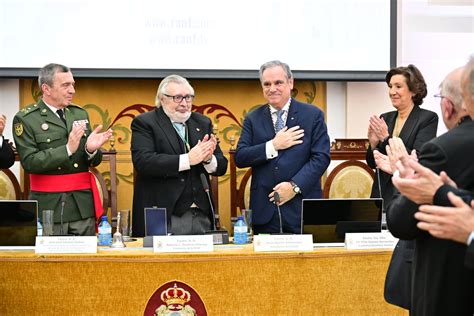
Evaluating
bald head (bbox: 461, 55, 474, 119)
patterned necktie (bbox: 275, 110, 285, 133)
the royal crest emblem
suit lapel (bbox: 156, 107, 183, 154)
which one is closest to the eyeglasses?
suit lapel (bbox: 156, 107, 183, 154)

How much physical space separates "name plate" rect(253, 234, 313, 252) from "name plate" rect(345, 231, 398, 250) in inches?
6.8

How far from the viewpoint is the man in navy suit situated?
4066mm

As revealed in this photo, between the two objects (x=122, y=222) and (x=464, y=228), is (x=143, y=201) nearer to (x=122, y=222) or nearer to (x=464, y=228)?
(x=122, y=222)

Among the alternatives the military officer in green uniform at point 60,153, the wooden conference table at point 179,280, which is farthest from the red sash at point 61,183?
the wooden conference table at point 179,280

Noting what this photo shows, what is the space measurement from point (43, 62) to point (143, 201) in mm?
1776

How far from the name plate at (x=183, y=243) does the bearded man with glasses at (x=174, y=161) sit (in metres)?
0.55

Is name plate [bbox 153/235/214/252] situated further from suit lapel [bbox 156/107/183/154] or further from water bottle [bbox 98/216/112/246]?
suit lapel [bbox 156/107/183/154]

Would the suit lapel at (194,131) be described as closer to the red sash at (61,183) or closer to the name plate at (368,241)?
the red sash at (61,183)

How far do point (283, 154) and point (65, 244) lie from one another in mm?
1323

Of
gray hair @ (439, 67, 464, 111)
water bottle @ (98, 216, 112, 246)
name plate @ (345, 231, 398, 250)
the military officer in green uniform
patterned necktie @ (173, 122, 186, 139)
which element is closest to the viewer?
gray hair @ (439, 67, 464, 111)

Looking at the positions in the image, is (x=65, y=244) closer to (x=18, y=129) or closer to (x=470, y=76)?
(x=18, y=129)

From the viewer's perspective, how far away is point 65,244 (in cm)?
332

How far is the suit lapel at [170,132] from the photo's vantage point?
4094mm

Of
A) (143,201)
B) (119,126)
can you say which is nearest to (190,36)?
(119,126)
